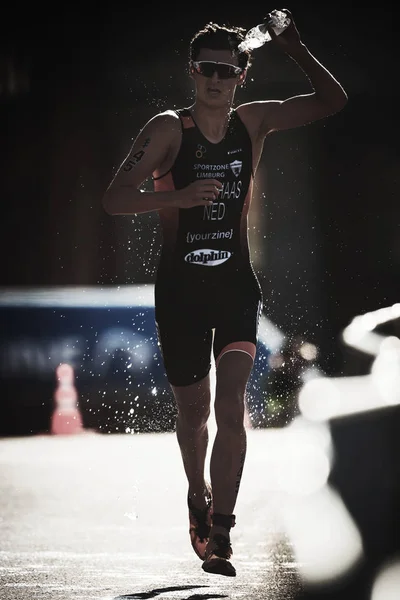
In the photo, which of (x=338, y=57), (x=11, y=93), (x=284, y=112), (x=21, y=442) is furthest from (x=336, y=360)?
(x=284, y=112)

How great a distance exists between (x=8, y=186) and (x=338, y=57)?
14357 millimetres

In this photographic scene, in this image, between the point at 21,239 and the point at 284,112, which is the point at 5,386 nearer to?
the point at 284,112

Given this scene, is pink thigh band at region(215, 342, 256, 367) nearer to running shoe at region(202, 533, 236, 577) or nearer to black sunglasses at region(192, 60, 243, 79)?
running shoe at region(202, 533, 236, 577)

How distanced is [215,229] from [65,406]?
30.4 ft

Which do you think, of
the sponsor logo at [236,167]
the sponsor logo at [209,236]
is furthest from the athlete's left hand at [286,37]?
the sponsor logo at [209,236]

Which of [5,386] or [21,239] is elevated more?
[5,386]

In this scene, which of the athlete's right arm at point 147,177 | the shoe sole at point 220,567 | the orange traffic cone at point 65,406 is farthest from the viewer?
the orange traffic cone at point 65,406

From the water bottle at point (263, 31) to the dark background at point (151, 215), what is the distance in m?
21.8

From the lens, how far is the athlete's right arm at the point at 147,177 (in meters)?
6.55

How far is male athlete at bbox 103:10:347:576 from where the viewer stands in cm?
694

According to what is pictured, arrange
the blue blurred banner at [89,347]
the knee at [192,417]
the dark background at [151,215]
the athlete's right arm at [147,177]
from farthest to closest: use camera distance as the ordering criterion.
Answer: the dark background at [151,215] < the blue blurred banner at [89,347] < the knee at [192,417] < the athlete's right arm at [147,177]

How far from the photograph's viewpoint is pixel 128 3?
21.6 metres

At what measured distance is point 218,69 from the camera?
274 inches

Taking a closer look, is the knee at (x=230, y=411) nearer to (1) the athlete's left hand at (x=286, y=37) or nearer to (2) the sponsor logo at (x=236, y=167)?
(2) the sponsor logo at (x=236, y=167)
